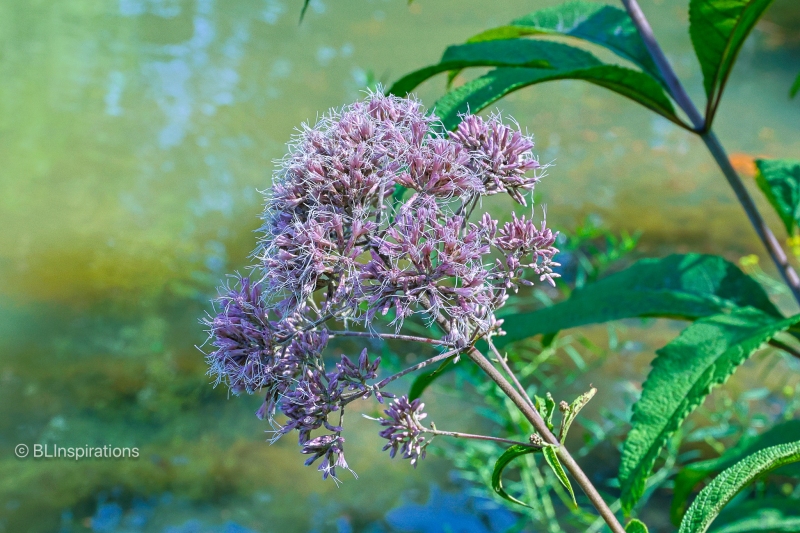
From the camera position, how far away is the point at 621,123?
12.0 ft

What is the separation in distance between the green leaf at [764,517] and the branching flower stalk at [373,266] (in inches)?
21.3

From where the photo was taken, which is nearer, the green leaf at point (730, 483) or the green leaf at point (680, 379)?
the green leaf at point (730, 483)

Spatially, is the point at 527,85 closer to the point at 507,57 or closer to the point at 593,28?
the point at 507,57

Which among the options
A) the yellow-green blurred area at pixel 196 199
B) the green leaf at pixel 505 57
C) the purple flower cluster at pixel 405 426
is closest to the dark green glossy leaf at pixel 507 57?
the green leaf at pixel 505 57

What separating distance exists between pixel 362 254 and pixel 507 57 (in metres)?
0.56

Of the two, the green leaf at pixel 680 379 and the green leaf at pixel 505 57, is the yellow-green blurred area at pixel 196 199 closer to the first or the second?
the green leaf at pixel 505 57

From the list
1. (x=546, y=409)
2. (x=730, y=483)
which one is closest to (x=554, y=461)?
(x=546, y=409)

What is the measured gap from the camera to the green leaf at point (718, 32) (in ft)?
3.86

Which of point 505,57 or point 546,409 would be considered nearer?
point 546,409

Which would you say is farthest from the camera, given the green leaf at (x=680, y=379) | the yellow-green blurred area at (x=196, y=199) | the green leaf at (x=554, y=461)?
the yellow-green blurred area at (x=196, y=199)

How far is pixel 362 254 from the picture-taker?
0.74 metres

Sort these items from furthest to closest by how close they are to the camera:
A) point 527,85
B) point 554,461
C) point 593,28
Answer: point 593,28 < point 527,85 < point 554,461

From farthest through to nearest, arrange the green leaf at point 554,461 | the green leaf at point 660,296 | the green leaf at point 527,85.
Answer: the green leaf at point 660,296, the green leaf at point 527,85, the green leaf at point 554,461

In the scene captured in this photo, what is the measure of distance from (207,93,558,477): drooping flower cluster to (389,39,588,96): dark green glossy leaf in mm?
343
